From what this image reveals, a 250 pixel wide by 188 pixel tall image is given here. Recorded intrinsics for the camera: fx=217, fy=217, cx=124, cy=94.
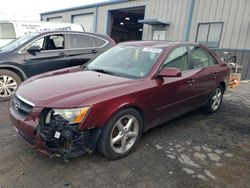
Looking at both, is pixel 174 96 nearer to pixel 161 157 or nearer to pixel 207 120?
pixel 161 157

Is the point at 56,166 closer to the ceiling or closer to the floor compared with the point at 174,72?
closer to the floor

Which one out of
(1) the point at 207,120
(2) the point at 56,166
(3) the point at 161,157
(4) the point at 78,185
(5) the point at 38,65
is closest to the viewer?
(4) the point at 78,185

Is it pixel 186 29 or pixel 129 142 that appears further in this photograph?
pixel 186 29

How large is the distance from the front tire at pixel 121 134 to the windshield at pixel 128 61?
2.12 ft

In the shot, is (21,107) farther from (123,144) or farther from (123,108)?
(123,144)

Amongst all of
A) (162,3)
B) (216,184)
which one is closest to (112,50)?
(216,184)

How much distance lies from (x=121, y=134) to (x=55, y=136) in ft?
2.86

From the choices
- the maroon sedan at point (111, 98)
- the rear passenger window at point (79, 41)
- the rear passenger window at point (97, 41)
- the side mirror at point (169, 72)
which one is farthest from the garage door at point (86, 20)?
the side mirror at point (169, 72)

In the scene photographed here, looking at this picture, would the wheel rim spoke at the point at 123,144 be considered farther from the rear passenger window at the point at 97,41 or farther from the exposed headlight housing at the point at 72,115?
the rear passenger window at the point at 97,41

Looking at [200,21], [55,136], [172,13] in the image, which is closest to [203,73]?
[55,136]

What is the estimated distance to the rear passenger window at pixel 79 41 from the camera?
596 cm

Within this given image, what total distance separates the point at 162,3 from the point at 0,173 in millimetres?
13977

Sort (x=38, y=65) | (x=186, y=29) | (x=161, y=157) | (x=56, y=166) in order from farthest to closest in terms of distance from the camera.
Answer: (x=186, y=29)
(x=38, y=65)
(x=161, y=157)
(x=56, y=166)

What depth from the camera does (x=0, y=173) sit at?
2531 millimetres
